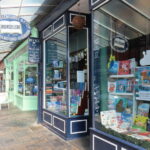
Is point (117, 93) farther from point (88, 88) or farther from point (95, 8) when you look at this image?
point (95, 8)

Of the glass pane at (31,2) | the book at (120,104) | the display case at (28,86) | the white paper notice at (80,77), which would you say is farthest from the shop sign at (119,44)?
the display case at (28,86)

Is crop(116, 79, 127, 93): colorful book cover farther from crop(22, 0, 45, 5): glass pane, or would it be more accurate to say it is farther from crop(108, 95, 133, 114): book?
crop(22, 0, 45, 5): glass pane

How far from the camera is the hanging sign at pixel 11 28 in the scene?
15.4ft

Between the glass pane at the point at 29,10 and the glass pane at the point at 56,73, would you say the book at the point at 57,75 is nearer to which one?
the glass pane at the point at 56,73

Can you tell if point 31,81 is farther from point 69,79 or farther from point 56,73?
point 69,79

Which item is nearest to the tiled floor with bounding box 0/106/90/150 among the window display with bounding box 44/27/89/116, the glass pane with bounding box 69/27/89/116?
the window display with bounding box 44/27/89/116

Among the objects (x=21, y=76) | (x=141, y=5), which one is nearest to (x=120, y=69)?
(x=141, y=5)

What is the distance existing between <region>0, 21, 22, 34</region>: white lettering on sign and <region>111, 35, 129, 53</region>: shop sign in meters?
2.27

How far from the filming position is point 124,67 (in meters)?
3.83

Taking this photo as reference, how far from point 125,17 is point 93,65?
3.52ft

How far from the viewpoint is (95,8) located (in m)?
3.49

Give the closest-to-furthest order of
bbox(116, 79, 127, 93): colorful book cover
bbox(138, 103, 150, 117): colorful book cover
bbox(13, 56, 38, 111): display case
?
bbox(138, 103, 150, 117): colorful book cover < bbox(116, 79, 127, 93): colorful book cover < bbox(13, 56, 38, 111): display case

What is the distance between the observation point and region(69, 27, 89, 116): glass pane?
16.1ft

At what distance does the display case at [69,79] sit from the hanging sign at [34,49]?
1.92ft
